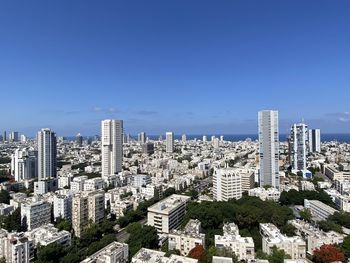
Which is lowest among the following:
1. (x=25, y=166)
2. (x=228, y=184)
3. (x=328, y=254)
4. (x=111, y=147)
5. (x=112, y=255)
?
(x=328, y=254)

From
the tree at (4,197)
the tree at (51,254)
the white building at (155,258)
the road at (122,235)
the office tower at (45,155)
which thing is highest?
the office tower at (45,155)

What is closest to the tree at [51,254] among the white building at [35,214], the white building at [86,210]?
the white building at [86,210]

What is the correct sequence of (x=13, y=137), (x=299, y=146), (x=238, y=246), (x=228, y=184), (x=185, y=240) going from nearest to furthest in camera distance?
(x=238, y=246)
(x=185, y=240)
(x=228, y=184)
(x=299, y=146)
(x=13, y=137)

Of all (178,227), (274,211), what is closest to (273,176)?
(274,211)

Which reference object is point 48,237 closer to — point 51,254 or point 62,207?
point 51,254

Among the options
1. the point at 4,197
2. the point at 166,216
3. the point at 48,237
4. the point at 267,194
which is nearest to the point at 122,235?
the point at 166,216

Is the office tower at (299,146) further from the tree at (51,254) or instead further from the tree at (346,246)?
the tree at (51,254)
